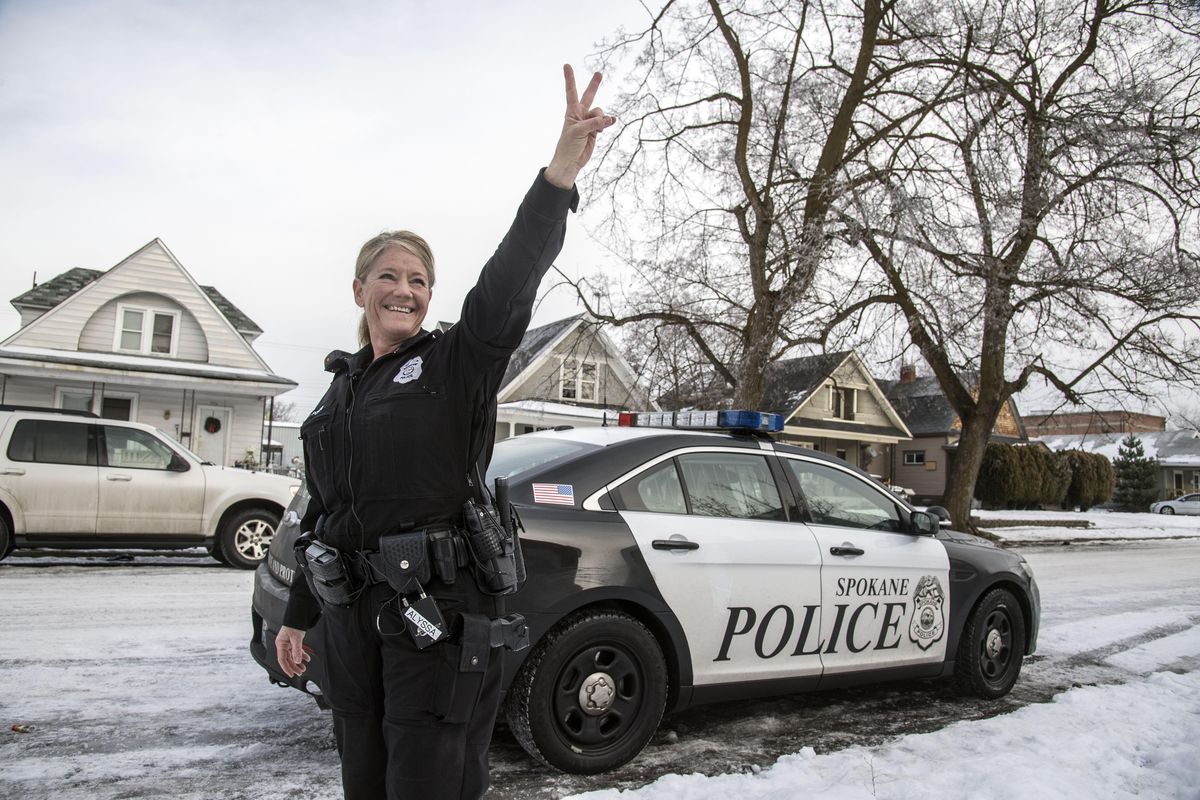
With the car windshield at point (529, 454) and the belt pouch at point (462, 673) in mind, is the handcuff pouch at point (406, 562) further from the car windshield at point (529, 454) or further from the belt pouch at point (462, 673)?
the car windshield at point (529, 454)

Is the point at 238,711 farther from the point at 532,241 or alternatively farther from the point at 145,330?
the point at 145,330

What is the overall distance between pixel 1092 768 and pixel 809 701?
5.24 feet

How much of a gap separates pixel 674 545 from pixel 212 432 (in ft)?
67.0

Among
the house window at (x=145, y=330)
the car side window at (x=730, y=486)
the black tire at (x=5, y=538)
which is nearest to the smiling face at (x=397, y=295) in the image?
the car side window at (x=730, y=486)

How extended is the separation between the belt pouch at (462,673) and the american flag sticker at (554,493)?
1.76m

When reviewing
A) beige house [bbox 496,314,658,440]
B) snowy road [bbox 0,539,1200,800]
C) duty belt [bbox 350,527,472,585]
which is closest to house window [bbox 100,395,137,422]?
beige house [bbox 496,314,658,440]

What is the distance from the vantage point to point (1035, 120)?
596 inches

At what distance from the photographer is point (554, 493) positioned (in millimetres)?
3883

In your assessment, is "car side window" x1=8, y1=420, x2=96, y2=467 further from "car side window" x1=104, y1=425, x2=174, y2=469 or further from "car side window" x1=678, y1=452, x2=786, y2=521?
"car side window" x1=678, y1=452, x2=786, y2=521

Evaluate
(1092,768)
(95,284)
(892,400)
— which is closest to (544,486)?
(1092,768)

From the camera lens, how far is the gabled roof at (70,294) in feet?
70.0

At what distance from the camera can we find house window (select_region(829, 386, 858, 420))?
37375mm

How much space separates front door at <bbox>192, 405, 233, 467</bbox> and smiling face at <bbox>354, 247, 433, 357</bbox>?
69.2ft

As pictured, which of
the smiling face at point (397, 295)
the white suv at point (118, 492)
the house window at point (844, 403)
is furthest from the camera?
the house window at point (844, 403)
